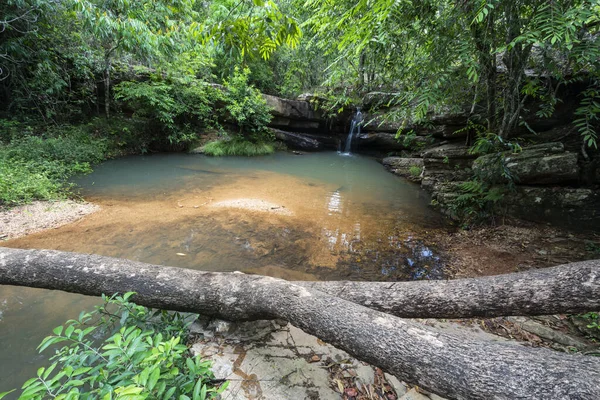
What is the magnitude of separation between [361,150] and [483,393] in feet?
43.1

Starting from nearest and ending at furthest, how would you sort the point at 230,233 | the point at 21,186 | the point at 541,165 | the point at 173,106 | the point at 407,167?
the point at 230,233, the point at 541,165, the point at 21,186, the point at 407,167, the point at 173,106

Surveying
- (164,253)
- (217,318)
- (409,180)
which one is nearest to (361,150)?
(409,180)

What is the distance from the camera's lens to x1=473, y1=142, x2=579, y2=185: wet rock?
422 cm

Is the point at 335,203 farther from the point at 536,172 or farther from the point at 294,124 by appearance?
the point at 294,124

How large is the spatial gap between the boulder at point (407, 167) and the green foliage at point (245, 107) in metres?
5.92

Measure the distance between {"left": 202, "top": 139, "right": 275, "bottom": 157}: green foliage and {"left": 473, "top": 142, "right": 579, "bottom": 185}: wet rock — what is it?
9038 millimetres

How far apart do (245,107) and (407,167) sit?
7.38 m

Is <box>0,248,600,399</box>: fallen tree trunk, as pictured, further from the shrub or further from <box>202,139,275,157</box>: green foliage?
<box>202,139,275,157</box>: green foliage

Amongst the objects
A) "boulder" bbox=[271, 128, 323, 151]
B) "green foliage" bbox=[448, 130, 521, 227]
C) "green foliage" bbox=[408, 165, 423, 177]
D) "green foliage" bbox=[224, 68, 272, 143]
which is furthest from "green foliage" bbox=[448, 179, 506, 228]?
"boulder" bbox=[271, 128, 323, 151]

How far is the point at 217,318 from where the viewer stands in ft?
6.75

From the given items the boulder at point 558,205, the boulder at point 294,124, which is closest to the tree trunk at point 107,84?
the boulder at point 294,124

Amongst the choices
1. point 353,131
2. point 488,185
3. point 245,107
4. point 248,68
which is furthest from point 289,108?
point 488,185

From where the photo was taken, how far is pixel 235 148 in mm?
11531

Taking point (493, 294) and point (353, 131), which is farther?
point (353, 131)
